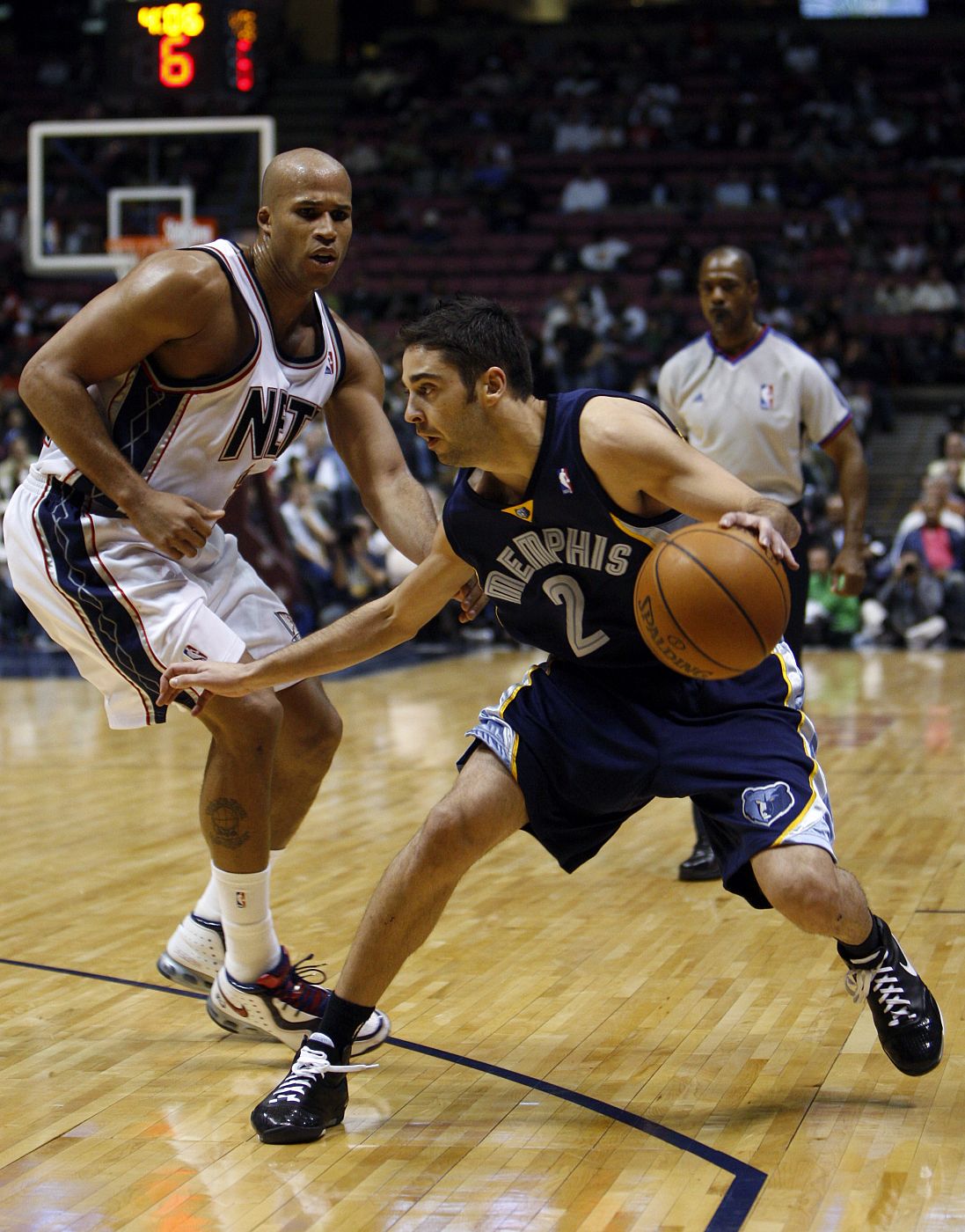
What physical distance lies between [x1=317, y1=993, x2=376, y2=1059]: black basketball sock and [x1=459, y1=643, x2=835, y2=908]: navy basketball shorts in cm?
47

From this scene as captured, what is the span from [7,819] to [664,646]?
421 centimetres

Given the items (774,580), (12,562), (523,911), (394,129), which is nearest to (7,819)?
(523,911)

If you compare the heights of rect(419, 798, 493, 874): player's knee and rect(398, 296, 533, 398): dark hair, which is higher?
rect(398, 296, 533, 398): dark hair

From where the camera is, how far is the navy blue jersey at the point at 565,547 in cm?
302

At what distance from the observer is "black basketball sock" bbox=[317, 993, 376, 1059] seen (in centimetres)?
306

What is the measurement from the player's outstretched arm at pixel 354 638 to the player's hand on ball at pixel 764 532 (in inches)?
23.7

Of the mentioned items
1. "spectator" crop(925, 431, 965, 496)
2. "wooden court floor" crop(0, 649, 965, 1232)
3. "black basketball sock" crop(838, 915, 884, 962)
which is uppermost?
"black basketball sock" crop(838, 915, 884, 962)

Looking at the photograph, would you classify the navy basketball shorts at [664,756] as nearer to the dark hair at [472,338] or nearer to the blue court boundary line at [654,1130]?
the blue court boundary line at [654,1130]

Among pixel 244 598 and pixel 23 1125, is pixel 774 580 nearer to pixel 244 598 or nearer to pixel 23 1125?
pixel 244 598

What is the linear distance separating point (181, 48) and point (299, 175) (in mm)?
8799

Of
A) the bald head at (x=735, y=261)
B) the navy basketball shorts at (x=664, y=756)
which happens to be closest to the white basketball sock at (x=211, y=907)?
the navy basketball shorts at (x=664, y=756)

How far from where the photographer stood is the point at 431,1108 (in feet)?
10.3

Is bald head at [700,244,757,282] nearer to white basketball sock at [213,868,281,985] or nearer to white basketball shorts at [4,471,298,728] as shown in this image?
white basketball shorts at [4,471,298,728]

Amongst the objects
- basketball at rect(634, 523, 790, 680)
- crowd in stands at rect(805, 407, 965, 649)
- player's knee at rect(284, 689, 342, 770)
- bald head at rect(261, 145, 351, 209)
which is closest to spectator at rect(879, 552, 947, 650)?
crowd in stands at rect(805, 407, 965, 649)
